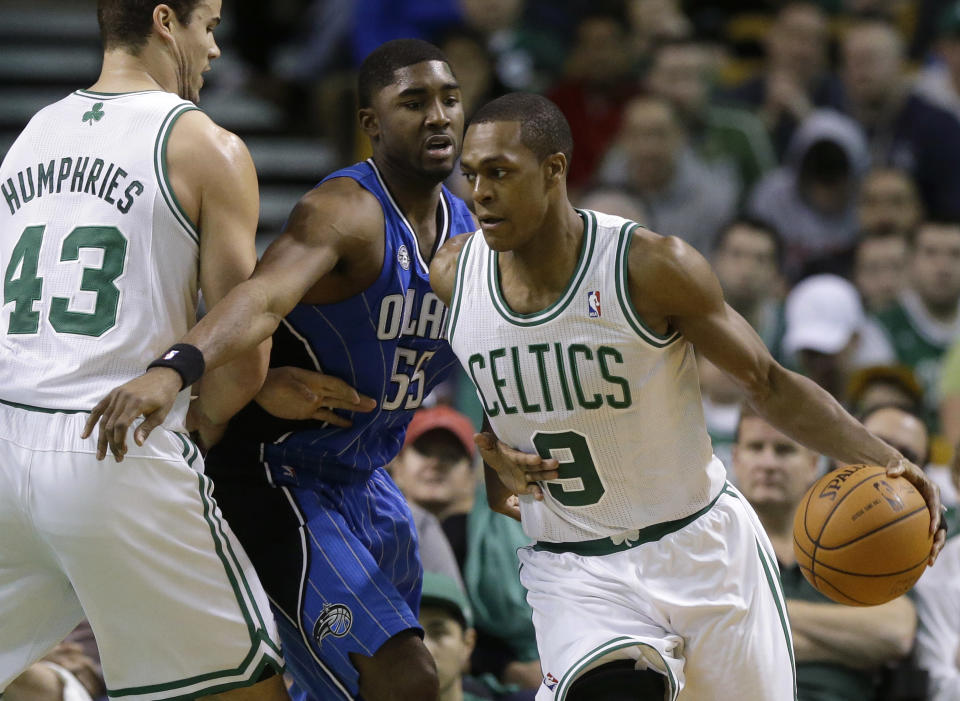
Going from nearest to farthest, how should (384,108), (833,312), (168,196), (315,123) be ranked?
(168,196) → (384,108) → (833,312) → (315,123)

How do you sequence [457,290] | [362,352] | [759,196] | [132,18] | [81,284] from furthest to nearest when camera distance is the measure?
[759,196] → [362,352] → [457,290] → [132,18] → [81,284]

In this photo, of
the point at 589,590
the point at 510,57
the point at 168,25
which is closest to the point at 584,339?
the point at 589,590

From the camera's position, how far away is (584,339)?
3.73m

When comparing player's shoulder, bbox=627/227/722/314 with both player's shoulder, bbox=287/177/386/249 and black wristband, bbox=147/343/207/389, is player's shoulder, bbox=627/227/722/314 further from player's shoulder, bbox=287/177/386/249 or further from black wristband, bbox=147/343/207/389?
black wristband, bbox=147/343/207/389

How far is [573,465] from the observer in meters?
3.83

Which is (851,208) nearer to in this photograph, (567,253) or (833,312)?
(833,312)

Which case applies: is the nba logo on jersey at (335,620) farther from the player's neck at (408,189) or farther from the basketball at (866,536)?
the basketball at (866,536)

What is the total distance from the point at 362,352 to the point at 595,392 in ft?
2.72

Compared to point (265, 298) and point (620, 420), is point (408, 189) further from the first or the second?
point (620, 420)

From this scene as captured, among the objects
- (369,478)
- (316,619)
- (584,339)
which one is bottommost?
(316,619)

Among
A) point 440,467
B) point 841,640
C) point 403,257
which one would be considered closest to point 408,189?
point 403,257

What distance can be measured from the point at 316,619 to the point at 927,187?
6922 millimetres

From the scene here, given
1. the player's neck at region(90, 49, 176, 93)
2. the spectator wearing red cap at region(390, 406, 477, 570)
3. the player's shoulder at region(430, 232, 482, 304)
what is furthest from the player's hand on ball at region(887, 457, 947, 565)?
the spectator wearing red cap at region(390, 406, 477, 570)

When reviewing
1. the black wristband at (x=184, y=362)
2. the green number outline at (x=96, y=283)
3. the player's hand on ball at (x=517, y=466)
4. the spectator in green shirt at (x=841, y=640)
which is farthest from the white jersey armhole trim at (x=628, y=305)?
the spectator in green shirt at (x=841, y=640)
